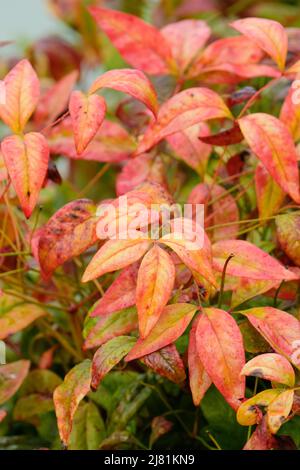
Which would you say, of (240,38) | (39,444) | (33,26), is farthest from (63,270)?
(33,26)

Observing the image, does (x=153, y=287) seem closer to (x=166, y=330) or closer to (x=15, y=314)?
(x=166, y=330)

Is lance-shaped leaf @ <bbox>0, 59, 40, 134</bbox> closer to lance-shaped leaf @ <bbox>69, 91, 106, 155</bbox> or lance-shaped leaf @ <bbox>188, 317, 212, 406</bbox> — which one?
lance-shaped leaf @ <bbox>69, 91, 106, 155</bbox>

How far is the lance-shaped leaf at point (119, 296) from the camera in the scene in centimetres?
76

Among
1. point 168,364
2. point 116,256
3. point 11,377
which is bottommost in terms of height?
point 11,377

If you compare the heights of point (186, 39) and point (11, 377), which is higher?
point (186, 39)

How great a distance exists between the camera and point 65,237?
2.63 feet

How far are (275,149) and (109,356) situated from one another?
0.24 metres

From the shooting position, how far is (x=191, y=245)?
0.70 m

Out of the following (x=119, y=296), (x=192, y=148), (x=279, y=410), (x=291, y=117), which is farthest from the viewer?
(x=192, y=148)

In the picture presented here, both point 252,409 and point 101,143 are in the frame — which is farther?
point 101,143

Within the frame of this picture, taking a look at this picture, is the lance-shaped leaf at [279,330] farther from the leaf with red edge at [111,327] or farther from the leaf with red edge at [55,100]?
the leaf with red edge at [55,100]

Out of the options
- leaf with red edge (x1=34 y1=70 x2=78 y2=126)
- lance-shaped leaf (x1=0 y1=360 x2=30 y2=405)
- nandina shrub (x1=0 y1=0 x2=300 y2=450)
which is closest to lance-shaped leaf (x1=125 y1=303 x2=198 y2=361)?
nandina shrub (x1=0 y1=0 x2=300 y2=450)

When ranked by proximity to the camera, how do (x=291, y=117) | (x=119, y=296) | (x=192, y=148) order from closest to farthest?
(x=119, y=296)
(x=291, y=117)
(x=192, y=148)

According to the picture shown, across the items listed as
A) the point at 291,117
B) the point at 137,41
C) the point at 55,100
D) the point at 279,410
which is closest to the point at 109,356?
the point at 279,410
